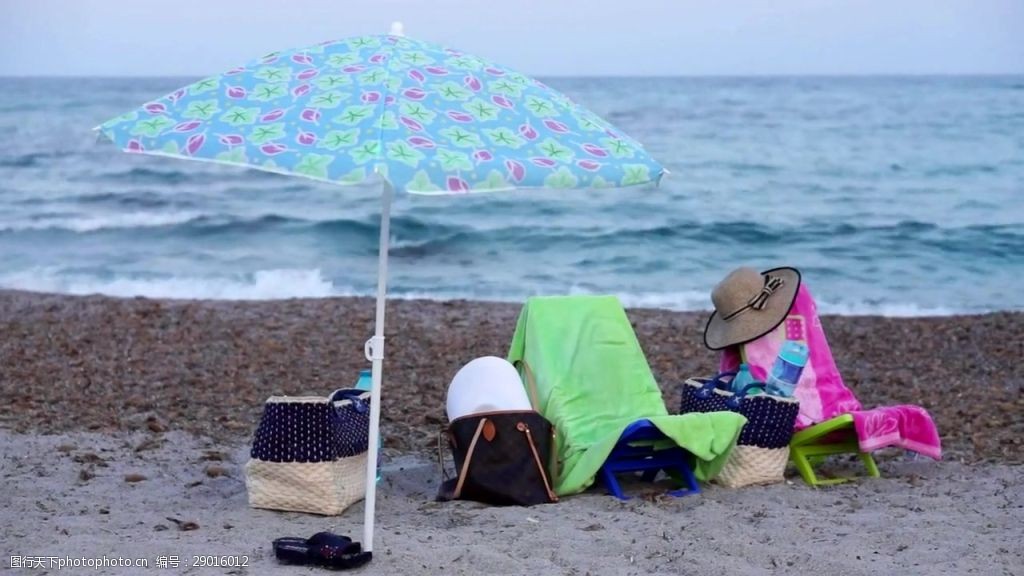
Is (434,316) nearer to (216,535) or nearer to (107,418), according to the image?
(107,418)

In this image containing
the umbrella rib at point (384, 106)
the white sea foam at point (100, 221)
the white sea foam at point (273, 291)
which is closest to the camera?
the umbrella rib at point (384, 106)

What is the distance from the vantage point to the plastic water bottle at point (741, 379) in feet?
18.1

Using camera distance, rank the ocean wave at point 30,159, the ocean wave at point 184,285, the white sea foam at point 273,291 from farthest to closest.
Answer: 1. the ocean wave at point 30,159
2. the ocean wave at point 184,285
3. the white sea foam at point 273,291

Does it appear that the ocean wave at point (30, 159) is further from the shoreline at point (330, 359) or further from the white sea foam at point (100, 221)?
the shoreline at point (330, 359)

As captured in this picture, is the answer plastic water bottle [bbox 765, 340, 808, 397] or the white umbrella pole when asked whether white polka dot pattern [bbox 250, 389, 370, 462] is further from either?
plastic water bottle [bbox 765, 340, 808, 397]

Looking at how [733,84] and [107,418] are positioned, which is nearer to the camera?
[107,418]

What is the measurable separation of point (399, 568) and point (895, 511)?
6.71 feet

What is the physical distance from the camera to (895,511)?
16.0 ft

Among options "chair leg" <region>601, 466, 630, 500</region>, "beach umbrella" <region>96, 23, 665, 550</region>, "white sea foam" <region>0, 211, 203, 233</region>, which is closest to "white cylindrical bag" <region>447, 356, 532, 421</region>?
"chair leg" <region>601, 466, 630, 500</region>

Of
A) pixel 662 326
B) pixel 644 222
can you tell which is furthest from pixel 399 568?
pixel 644 222

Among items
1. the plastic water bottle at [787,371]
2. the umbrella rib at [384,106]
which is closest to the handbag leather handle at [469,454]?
the plastic water bottle at [787,371]

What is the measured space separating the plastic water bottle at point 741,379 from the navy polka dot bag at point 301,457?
5.77ft

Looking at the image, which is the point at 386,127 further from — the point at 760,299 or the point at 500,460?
the point at 760,299

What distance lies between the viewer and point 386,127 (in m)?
3.65
